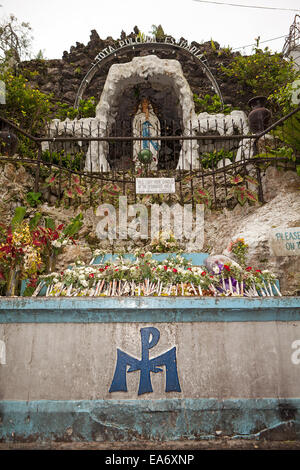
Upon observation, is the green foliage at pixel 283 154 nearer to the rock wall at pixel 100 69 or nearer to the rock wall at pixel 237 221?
the rock wall at pixel 237 221

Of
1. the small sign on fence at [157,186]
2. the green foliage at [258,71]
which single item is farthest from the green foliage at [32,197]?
the green foliage at [258,71]

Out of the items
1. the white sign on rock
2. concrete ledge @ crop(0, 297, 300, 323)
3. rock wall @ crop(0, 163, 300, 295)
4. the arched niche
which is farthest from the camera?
the arched niche

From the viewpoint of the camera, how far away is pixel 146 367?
7.42 ft

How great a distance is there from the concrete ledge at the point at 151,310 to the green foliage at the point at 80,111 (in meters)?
9.51

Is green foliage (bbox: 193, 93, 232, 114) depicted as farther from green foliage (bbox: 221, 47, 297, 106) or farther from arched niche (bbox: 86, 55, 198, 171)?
green foliage (bbox: 221, 47, 297, 106)

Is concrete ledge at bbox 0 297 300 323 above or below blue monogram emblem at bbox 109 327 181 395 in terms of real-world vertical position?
above

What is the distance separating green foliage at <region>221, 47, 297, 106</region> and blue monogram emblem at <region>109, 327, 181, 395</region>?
10.3m

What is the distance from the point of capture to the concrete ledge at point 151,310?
234 centimetres

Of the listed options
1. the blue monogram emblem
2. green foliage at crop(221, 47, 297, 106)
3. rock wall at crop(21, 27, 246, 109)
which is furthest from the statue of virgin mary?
the blue monogram emblem

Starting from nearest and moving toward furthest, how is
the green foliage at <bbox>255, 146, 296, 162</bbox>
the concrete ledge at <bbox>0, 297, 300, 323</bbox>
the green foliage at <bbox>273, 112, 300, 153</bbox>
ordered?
the concrete ledge at <bbox>0, 297, 300, 323</bbox>
the green foliage at <bbox>273, 112, 300, 153</bbox>
the green foliage at <bbox>255, 146, 296, 162</bbox>

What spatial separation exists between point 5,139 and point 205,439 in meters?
5.78

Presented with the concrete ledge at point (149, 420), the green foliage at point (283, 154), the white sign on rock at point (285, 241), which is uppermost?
Answer: the green foliage at point (283, 154)

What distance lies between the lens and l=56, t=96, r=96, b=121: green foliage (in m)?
10.5

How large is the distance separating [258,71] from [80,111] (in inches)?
264
